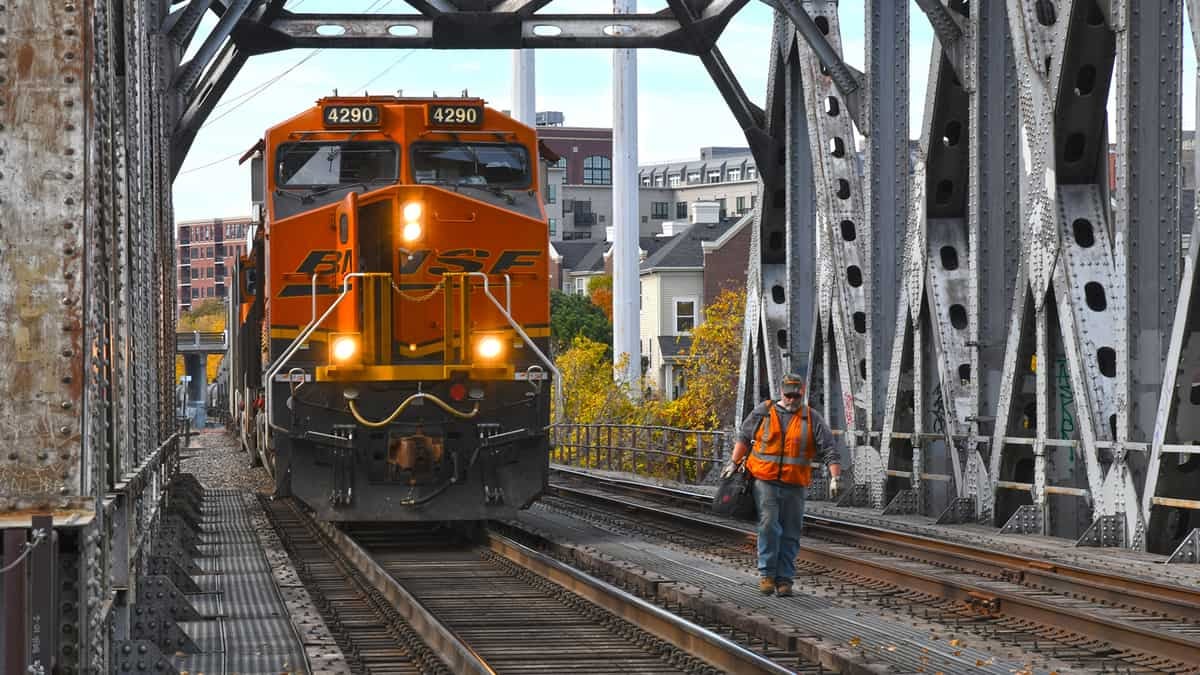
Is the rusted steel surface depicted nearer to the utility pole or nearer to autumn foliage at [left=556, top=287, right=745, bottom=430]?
autumn foliage at [left=556, top=287, right=745, bottom=430]

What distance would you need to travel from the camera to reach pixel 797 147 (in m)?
23.6

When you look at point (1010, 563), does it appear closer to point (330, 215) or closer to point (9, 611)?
point (330, 215)

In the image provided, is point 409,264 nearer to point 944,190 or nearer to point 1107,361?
point 944,190

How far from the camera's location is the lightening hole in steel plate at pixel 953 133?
1880 centimetres

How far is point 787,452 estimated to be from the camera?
12555 millimetres

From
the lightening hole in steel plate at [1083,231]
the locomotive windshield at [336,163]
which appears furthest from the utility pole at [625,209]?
the lightening hole in steel plate at [1083,231]

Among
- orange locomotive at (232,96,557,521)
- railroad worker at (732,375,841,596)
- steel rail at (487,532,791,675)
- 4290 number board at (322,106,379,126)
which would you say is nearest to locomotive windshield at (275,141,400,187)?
orange locomotive at (232,96,557,521)

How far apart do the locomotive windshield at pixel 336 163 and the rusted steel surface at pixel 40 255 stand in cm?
1110

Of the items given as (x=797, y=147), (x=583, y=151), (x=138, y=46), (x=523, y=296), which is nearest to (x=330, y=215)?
(x=523, y=296)

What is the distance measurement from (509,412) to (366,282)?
1818 mm

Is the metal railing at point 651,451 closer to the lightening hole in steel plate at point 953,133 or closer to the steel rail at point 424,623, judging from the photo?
the steel rail at point 424,623

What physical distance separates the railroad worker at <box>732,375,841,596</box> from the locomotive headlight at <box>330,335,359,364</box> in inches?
188

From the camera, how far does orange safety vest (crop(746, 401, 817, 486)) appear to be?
12523 mm

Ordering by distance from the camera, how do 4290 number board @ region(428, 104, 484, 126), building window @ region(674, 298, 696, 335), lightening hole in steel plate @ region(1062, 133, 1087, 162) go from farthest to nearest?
building window @ region(674, 298, 696, 335) < 4290 number board @ region(428, 104, 484, 126) < lightening hole in steel plate @ region(1062, 133, 1087, 162)
